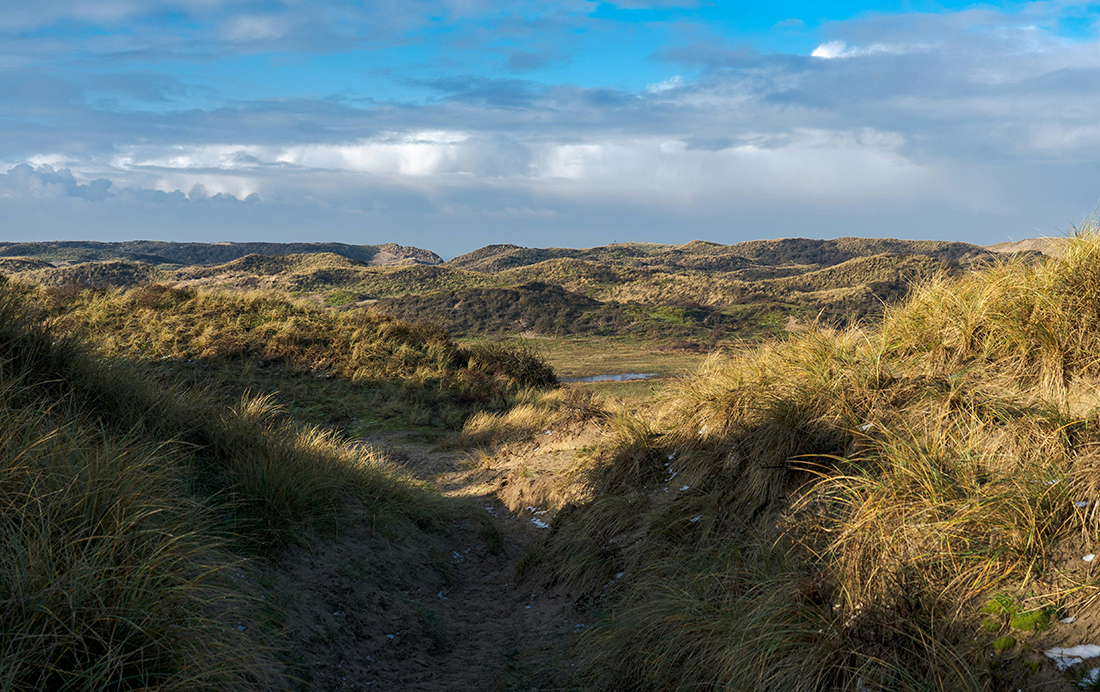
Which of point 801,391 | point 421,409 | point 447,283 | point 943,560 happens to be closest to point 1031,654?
point 943,560

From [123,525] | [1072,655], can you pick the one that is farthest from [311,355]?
[1072,655]

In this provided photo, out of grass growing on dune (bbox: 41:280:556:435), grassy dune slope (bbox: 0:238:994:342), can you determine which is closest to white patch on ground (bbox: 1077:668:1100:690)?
grassy dune slope (bbox: 0:238:994:342)

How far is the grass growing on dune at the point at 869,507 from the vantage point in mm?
3016

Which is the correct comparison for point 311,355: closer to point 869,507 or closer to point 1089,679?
point 869,507

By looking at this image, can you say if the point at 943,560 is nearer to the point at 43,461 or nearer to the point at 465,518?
the point at 43,461

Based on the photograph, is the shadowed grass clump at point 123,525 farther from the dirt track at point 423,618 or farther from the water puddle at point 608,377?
the water puddle at point 608,377

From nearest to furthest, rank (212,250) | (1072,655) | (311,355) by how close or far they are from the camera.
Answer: (1072,655) < (311,355) < (212,250)

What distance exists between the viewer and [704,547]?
4.71m

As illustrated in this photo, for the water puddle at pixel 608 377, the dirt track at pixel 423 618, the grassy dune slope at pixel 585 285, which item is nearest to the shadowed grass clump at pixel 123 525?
the dirt track at pixel 423 618

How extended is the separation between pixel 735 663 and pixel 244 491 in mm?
3830

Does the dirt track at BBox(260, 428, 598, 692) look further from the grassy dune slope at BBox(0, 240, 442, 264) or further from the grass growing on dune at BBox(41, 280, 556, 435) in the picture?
the grassy dune slope at BBox(0, 240, 442, 264)

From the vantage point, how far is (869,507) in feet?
12.0

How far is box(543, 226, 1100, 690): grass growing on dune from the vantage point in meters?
3.02

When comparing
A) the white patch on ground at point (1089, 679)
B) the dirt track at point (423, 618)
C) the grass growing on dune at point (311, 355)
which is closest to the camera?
the white patch on ground at point (1089, 679)
